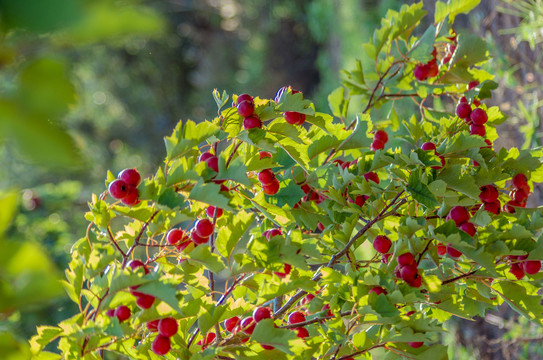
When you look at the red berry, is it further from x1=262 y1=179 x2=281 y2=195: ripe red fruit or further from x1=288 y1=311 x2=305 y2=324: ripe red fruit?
x1=288 y1=311 x2=305 y2=324: ripe red fruit

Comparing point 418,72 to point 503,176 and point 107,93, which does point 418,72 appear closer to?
point 503,176

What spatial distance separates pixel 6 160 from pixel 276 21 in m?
2.44

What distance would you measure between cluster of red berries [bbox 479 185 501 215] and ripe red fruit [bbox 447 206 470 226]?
36 mm

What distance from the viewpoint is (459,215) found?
534 millimetres

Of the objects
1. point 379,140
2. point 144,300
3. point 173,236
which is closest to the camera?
point 144,300

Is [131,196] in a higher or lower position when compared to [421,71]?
lower

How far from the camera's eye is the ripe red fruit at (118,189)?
462 mm

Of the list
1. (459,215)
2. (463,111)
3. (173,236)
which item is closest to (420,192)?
(459,215)

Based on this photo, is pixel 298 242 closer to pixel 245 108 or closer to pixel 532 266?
pixel 245 108

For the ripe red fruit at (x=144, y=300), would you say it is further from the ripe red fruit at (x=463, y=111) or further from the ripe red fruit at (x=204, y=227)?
the ripe red fruit at (x=463, y=111)

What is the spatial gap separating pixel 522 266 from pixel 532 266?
0.06ft

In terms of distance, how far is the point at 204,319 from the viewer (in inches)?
19.1

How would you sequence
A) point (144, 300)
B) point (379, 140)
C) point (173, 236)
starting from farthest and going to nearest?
point (379, 140)
point (173, 236)
point (144, 300)

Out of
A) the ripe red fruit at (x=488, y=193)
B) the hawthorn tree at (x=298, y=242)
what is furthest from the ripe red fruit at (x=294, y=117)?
the ripe red fruit at (x=488, y=193)
